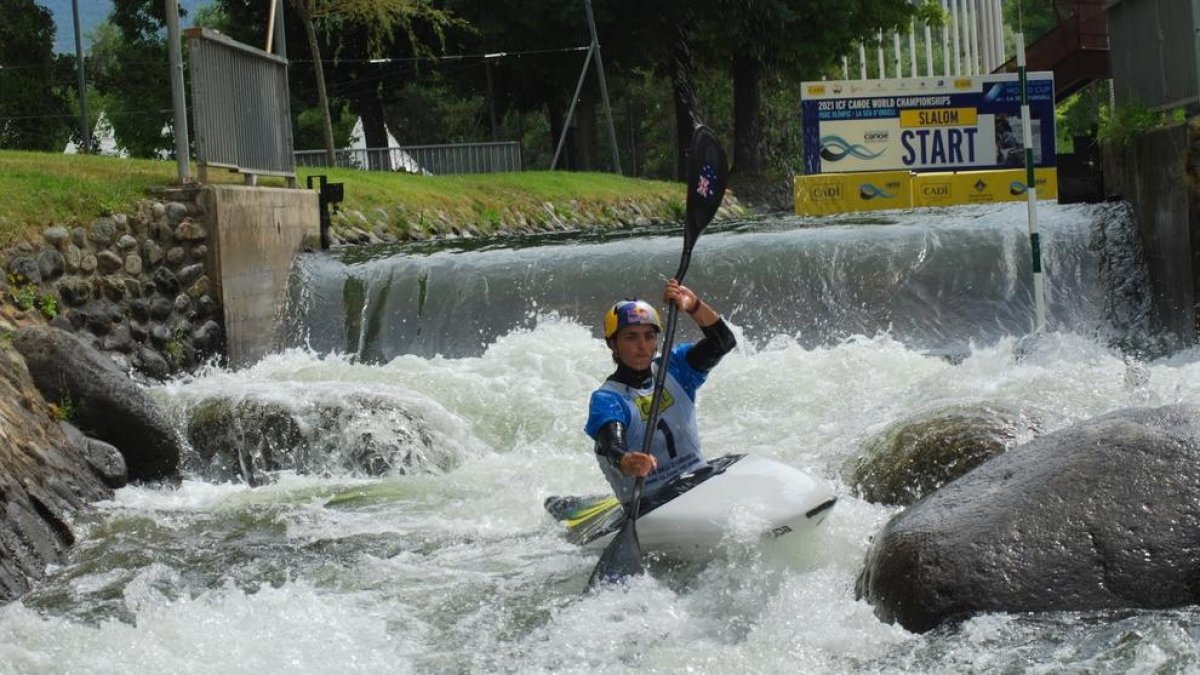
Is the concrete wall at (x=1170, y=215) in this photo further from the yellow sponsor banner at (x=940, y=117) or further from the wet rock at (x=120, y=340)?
the yellow sponsor banner at (x=940, y=117)

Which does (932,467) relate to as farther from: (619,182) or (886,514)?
(619,182)

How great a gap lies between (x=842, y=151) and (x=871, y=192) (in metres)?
0.70

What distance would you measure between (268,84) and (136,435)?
6.71 m

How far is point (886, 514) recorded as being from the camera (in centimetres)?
750

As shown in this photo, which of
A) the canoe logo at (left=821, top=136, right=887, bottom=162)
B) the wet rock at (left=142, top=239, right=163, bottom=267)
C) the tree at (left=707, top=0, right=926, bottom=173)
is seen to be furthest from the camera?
the tree at (left=707, top=0, right=926, bottom=173)

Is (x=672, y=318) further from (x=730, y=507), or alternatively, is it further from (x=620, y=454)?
(x=730, y=507)

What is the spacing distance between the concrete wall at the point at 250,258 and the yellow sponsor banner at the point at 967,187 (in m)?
10.6

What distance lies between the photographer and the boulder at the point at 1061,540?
5723 mm

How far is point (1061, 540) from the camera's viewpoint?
5.84m

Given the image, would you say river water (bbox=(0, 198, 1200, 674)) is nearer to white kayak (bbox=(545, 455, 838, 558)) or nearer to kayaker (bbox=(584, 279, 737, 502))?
white kayak (bbox=(545, 455, 838, 558))

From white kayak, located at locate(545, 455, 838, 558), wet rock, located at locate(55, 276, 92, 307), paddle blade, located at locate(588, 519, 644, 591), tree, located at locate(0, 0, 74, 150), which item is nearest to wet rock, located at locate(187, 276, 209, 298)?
wet rock, located at locate(55, 276, 92, 307)

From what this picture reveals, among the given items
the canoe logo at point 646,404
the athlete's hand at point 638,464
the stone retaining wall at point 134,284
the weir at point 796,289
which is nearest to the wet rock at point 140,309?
the stone retaining wall at point 134,284

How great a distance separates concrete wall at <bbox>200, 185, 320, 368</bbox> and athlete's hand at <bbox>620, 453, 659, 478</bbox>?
7462mm

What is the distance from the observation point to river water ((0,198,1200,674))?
5.71 metres
